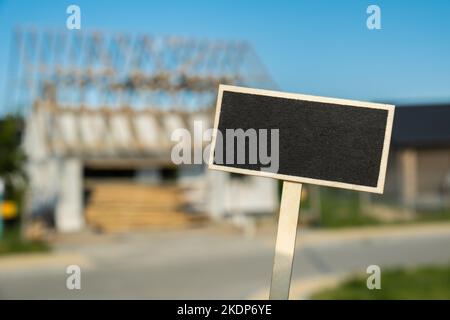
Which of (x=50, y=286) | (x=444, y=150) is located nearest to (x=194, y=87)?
(x=444, y=150)

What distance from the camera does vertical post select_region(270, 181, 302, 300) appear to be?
2.68 m

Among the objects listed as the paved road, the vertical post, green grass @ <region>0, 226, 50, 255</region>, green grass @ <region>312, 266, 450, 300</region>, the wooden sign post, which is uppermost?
the wooden sign post

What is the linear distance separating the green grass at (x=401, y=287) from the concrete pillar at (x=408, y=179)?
10738 millimetres

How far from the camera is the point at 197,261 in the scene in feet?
41.2

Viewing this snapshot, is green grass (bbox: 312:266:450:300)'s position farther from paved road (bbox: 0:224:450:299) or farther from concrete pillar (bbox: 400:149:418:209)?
concrete pillar (bbox: 400:149:418:209)

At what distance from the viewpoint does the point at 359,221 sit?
1758 centimetres

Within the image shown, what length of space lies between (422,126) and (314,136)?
822 inches

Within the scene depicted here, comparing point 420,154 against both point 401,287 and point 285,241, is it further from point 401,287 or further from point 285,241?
point 285,241

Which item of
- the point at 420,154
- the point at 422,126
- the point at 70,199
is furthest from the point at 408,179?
the point at 70,199

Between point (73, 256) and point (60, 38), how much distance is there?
36.8 feet

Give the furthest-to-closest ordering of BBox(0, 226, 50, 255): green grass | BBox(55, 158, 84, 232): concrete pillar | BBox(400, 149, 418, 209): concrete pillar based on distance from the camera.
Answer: BBox(400, 149, 418, 209): concrete pillar, BBox(55, 158, 84, 232): concrete pillar, BBox(0, 226, 50, 255): green grass

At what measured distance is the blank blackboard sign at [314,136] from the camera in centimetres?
263

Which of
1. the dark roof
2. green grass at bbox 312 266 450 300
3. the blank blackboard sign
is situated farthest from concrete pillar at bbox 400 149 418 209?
the blank blackboard sign
